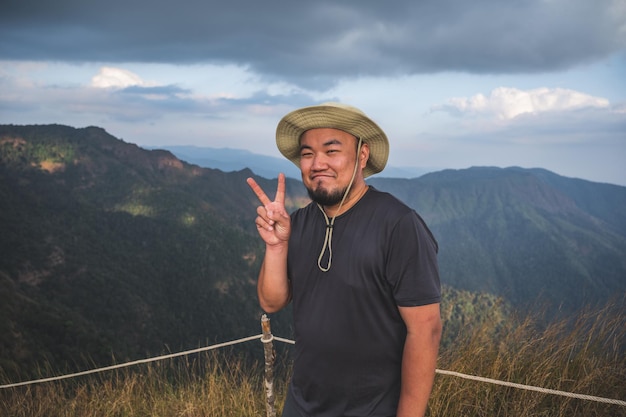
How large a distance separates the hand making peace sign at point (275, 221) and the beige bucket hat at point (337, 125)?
0.27 meters

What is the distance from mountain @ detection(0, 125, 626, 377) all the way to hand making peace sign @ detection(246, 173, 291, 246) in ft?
8.87

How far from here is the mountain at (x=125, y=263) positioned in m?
38.5

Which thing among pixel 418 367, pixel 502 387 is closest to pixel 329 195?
pixel 418 367

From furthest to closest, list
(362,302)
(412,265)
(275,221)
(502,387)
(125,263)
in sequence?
(125,263) < (502,387) < (275,221) < (362,302) < (412,265)

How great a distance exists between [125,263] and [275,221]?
75150 millimetres

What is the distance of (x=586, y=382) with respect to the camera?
2.90m

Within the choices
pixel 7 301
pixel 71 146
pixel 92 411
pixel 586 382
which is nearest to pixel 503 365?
pixel 586 382

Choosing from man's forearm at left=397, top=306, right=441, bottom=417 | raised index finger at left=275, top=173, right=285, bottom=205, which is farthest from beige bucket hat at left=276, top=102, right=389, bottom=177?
man's forearm at left=397, top=306, right=441, bottom=417

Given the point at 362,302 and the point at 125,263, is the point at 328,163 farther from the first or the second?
the point at 125,263

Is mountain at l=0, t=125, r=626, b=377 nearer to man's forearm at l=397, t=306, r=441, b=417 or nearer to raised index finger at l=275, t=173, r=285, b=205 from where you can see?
man's forearm at l=397, t=306, r=441, b=417

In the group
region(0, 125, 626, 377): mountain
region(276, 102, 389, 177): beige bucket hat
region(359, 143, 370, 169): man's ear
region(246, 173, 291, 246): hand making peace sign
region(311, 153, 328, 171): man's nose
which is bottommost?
region(0, 125, 626, 377): mountain

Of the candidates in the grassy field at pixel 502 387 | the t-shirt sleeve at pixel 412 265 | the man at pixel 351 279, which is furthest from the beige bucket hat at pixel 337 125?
the grassy field at pixel 502 387

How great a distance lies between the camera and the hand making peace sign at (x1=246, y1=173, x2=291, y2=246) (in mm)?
1824

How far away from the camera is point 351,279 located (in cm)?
159
